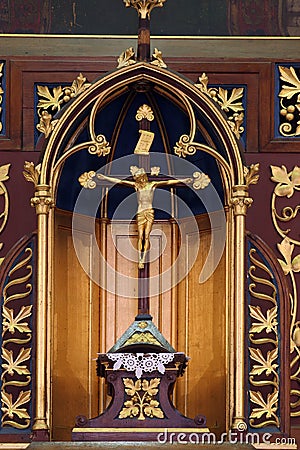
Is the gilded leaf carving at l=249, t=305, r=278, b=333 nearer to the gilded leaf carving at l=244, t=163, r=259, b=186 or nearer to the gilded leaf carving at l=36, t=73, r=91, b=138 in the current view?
the gilded leaf carving at l=244, t=163, r=259, b=186

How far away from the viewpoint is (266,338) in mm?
7691

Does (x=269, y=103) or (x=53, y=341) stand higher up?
(x=269, y=103)

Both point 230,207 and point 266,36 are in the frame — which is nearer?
point 230,207

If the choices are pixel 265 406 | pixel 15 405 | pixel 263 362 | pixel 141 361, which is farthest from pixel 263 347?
pixel 15 405

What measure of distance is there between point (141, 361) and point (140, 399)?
0.16 meters

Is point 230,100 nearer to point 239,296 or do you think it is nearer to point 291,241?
point 291,241

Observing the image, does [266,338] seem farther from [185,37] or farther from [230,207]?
[185,37]

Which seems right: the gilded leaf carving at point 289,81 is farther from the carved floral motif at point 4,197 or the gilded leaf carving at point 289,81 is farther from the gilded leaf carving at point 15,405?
the gilded leaf carving at point 15,405

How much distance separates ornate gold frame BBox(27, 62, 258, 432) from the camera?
24.5 feet

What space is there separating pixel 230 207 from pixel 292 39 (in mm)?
972

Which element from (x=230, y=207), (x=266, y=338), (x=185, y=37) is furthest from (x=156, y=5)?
(x=266, y=338)

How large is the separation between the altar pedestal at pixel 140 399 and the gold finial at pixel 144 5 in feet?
4.90

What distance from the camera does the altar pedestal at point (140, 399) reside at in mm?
7348

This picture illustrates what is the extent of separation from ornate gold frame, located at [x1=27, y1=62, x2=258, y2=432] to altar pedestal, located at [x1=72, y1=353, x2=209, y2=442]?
22 cm
